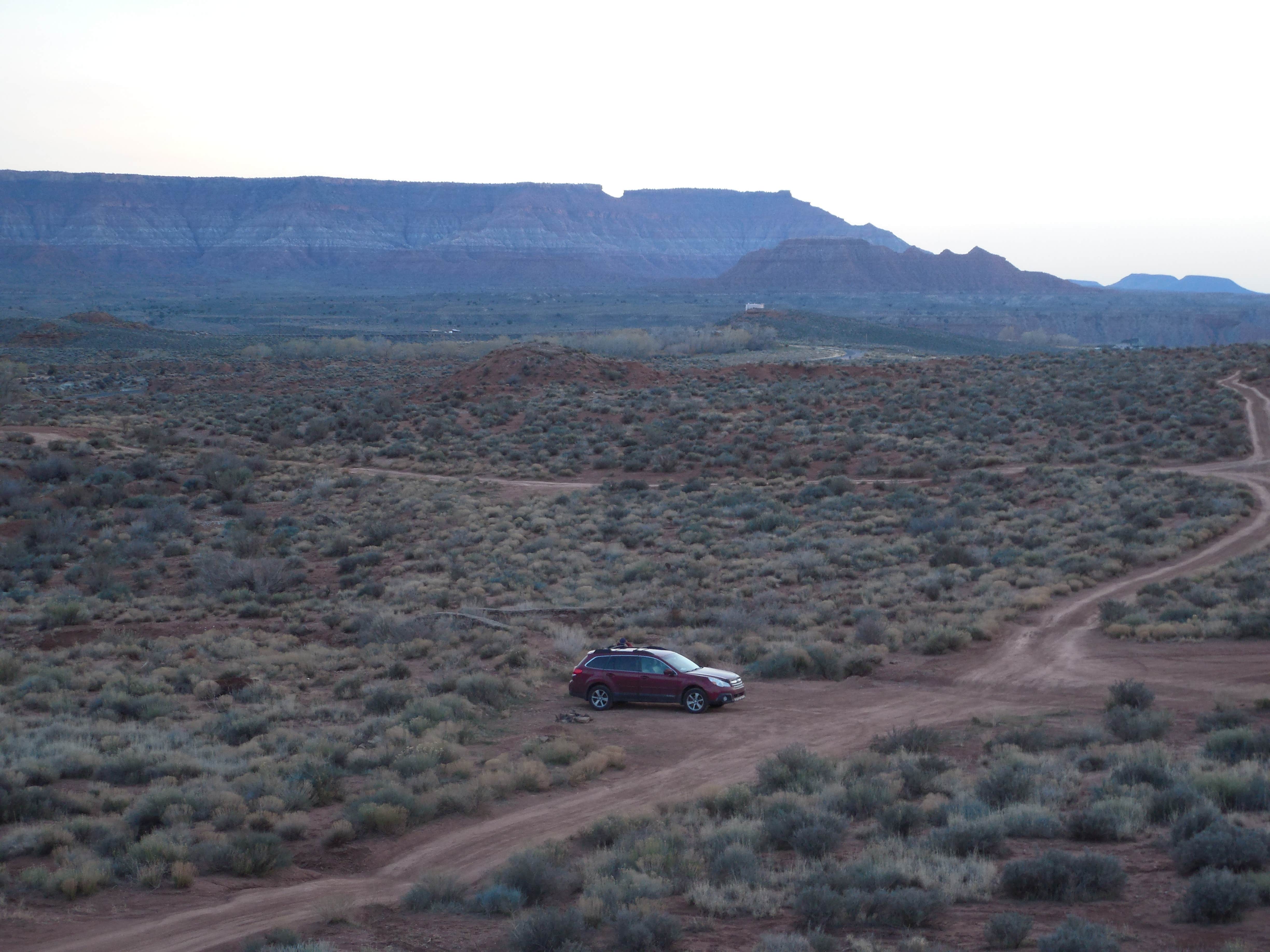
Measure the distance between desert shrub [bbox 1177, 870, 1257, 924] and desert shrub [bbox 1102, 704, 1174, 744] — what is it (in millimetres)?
5445

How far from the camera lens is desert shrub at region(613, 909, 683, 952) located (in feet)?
26.7

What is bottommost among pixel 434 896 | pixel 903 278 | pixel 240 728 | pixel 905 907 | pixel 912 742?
pixel 240 728

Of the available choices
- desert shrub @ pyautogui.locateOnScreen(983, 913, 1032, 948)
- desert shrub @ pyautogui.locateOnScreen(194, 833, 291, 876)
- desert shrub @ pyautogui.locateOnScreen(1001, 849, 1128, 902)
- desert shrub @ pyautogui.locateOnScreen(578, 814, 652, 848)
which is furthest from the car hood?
desert shrub @ pyautogui.locateOnScreen(983, 913, 1032, 948)

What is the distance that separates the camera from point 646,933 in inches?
320

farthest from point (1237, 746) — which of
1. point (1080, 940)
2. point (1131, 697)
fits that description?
point (1080, 940)

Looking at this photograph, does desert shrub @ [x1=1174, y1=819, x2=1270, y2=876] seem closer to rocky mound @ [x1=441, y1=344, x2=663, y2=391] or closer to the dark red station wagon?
the dark red station wagon

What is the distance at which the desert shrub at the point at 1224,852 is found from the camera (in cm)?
850

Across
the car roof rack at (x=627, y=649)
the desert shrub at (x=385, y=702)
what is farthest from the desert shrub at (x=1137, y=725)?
the desert shrub at (x=385, y=702)

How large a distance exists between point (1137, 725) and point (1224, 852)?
16.6ft

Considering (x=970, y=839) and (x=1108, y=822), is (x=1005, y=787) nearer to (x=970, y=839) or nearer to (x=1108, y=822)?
(x=1108, y=822)

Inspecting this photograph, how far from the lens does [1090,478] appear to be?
36344 millimetres

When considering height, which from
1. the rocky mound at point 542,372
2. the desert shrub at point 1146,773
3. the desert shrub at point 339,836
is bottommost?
the desert shrub at point 339,836

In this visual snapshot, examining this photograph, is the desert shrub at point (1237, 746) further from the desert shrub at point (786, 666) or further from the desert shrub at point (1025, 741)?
the desert shrub at point (786, 666)

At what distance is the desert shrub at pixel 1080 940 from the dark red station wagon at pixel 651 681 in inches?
387
